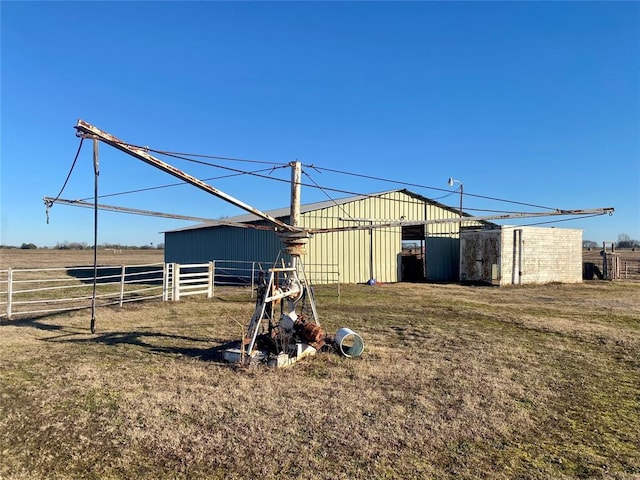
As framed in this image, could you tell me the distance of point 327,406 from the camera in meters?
5.46

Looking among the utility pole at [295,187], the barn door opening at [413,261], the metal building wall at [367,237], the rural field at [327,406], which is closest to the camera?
the rural field at [327,406]

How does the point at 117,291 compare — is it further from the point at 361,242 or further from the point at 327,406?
the point at 327,406

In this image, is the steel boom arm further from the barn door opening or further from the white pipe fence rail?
the barn door opening

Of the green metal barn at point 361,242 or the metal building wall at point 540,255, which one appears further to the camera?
the metal building wall at point 540,255

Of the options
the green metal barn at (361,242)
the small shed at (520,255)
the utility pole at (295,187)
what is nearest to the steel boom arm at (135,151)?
the utility pole at (295,187)

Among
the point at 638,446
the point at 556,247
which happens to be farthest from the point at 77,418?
the point at 556,247

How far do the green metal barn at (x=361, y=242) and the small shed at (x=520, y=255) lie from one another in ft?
5.65

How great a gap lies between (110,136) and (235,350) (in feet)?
13.1

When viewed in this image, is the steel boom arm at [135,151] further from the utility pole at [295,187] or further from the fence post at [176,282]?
the fence post at [176,282]

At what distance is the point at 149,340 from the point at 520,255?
20802 mm

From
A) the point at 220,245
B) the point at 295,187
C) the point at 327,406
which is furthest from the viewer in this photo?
the point at 220,245

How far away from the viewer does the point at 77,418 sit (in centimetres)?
500

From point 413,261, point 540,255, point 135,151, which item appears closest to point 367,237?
point 413,261

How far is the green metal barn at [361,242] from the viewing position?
2275 cm
